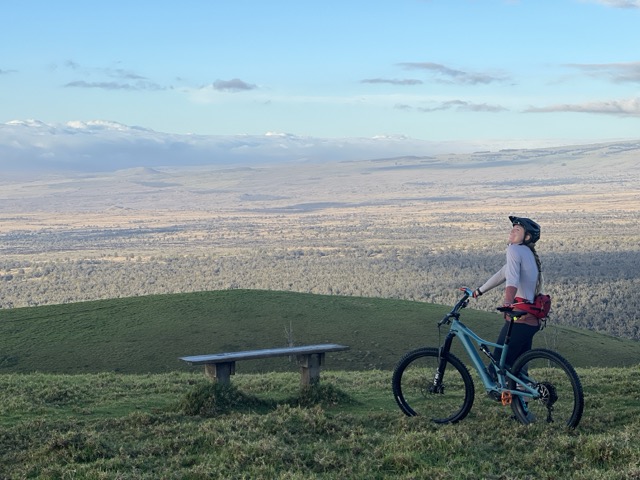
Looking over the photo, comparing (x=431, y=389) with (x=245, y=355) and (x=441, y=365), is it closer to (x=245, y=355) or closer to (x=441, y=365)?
(x=441, y=365)

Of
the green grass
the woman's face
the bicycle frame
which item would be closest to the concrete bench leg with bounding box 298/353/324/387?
the green grass

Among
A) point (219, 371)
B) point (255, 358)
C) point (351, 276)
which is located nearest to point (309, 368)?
point (255, 358)

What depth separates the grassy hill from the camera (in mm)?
26922

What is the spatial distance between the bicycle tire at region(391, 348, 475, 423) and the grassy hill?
629 inches

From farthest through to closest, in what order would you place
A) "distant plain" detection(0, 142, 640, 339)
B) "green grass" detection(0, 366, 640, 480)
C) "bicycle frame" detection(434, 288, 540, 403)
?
"distant plain" detection(0, 142, 640, 339), "bicycle frame" detection(434, 288, 540, 403), "green grass" detection(0, 366, 640, 480)

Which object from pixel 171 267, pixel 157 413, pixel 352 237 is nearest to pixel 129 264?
pixel 171 267

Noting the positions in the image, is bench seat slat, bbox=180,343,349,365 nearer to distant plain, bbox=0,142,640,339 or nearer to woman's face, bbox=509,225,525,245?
woman's face, bbox=509,225,525,245

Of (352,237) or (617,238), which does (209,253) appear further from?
(617,238)

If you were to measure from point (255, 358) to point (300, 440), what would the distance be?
2629 millimetres

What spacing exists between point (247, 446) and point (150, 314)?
2334 cm

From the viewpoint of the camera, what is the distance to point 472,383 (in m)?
9.76

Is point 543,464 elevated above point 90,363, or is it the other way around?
point 543,464

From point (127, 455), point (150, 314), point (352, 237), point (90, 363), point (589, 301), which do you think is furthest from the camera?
point (352, 237)

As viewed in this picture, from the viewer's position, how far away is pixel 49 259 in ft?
360
